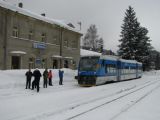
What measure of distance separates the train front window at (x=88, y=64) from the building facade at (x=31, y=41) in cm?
834

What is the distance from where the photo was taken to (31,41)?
35344mm

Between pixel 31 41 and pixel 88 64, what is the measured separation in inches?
414

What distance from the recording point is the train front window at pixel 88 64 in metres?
27.2

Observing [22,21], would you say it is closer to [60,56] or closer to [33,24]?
[33,24]

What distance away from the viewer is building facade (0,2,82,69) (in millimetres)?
30891

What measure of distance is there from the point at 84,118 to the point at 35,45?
26.2 metres

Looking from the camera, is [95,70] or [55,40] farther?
[55,40]

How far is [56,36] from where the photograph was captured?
41.7 metres

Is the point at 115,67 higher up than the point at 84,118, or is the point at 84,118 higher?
the point at 115,67

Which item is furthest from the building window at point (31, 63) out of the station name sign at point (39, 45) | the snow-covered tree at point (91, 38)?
the snow-covered tree at point (91, 38)

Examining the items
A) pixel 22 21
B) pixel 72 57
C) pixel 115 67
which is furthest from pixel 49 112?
pixel 72 57

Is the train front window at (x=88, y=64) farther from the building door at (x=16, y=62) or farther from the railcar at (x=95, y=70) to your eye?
the building door at (x=16, y=62)

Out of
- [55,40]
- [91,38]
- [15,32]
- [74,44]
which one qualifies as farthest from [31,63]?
[91,38]

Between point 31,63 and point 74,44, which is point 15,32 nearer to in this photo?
point 31,63
